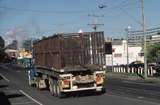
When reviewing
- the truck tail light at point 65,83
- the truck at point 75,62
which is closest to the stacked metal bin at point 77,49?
the truck at point 75,62

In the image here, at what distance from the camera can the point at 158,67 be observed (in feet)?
180

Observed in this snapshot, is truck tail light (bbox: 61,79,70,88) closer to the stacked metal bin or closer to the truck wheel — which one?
the truck wheel

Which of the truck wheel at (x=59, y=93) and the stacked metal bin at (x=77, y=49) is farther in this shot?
the stacked metal bin at (x=77, y=49)

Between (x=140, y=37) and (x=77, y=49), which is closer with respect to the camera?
(x=77, y=49)

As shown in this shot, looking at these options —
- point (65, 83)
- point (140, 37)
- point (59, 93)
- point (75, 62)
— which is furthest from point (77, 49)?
point (140, 37)

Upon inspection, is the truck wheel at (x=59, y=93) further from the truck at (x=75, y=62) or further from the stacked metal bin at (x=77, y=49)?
the stacked metal bin at (x=77, y=49)

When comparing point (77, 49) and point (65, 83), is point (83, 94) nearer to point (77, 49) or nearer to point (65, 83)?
point (65, 83)

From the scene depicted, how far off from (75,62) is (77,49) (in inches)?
32.3

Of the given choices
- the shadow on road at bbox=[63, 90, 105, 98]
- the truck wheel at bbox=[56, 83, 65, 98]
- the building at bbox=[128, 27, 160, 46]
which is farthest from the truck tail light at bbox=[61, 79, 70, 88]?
the building at bbox=[128, 27, 160, 46]

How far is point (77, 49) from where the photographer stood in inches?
1107

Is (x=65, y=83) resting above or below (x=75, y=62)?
below

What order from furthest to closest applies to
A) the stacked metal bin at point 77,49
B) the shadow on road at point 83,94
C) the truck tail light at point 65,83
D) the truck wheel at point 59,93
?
the shadow on road at point 83,94, the stacked metal bin at point 77,49, the truck wheel at point 59,93, the truck tail light at point 65,83

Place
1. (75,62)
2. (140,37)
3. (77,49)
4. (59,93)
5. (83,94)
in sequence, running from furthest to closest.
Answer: (140,37) → (83,94) → (77,49) → (75,62) → (59,93)

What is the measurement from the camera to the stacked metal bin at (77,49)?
27.6 metres
